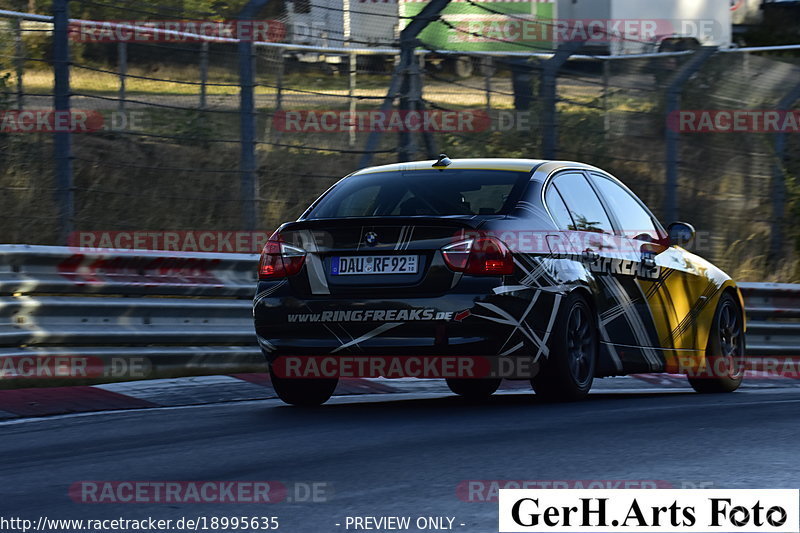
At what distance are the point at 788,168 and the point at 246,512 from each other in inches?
566

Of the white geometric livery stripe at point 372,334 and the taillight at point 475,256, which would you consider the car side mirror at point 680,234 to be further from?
the white geometric livery stripe at point 372,334

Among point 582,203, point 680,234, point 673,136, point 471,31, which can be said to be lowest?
point 680,234

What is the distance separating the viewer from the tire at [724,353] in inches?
405

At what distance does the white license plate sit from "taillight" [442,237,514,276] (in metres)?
0.20

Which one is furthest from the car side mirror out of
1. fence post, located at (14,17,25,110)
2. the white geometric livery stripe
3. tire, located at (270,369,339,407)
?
fence post, located at (14,17,25,110)

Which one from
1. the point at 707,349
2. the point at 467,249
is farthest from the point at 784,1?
the point at 467,249

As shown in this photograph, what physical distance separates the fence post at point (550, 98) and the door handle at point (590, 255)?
444cm

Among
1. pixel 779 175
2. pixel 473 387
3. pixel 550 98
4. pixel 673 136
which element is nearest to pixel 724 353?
pixel 473 387

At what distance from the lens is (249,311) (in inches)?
418

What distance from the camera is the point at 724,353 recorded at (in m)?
10.5

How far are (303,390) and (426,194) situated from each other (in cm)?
143

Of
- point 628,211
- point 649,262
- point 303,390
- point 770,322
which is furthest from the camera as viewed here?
point 770,322

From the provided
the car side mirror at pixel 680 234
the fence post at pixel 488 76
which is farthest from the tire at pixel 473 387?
the fence post at pixel 488 76

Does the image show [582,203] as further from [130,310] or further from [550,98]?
[550,98]
